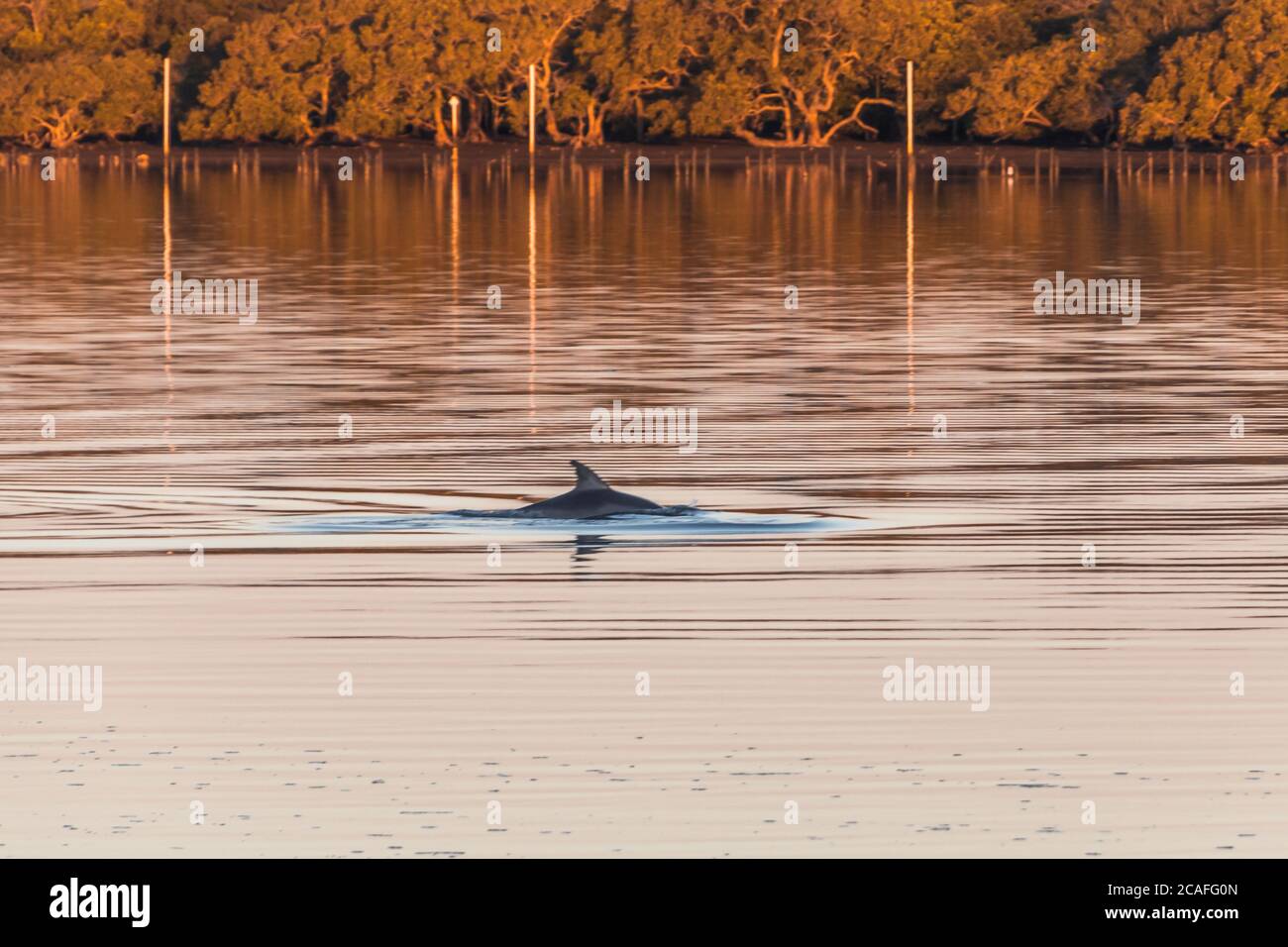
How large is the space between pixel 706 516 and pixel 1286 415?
11803 mm

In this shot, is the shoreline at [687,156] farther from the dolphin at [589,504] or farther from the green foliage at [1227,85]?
the dolphin at [589,504]

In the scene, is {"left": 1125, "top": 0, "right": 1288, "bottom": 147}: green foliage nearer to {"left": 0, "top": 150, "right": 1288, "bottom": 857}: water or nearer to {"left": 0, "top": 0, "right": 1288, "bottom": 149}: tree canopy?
{"left": 0, "top": 0, "right": 1288, "bottom": 149}: tree canopy

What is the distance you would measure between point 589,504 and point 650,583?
339 centimetres

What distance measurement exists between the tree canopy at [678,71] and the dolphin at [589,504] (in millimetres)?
117320

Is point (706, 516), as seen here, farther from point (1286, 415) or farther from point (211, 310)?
point (211, 310)

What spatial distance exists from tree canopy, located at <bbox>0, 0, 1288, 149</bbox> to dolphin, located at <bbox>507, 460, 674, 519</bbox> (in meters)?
117

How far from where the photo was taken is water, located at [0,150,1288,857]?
50.1ft

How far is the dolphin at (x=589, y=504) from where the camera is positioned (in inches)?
1003

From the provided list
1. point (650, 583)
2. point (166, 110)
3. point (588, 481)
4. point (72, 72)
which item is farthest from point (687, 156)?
point (650, 583)

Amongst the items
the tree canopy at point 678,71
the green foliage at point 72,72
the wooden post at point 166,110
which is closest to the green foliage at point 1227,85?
the tree canopy at point 678,71

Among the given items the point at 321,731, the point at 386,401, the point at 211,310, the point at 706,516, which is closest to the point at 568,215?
the point at 211,310

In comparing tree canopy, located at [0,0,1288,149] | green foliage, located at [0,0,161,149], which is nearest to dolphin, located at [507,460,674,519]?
tree canopy, located at [0,0,1288,149]

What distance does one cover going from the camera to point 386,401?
37656mm

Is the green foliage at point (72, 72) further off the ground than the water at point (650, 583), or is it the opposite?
the green foliage at point (72, 72)
